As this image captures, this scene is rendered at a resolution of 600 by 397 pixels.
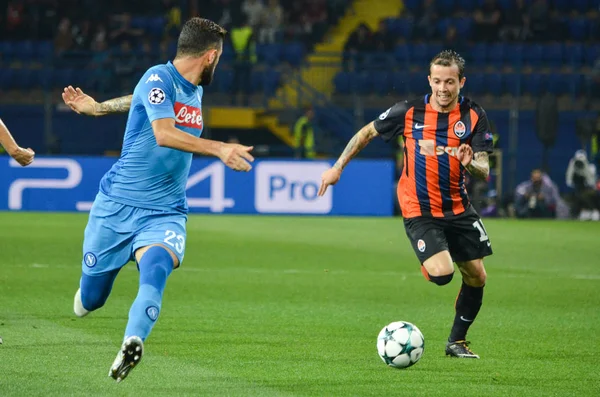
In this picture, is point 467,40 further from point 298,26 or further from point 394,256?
point 394,256

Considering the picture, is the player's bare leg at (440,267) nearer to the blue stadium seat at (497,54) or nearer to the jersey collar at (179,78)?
the jersey collar at (179,78)

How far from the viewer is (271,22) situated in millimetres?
27375

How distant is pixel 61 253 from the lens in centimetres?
1437

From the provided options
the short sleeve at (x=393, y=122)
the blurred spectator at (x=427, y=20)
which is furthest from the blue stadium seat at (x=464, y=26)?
the short sleeve at (x=393, y=122)

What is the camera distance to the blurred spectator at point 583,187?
898 inches

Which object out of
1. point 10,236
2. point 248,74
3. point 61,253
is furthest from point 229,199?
point 61,253

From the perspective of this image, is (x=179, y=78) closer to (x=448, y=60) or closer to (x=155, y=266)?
(x=155, y=266)

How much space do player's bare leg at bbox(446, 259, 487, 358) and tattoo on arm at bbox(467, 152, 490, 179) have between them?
0.67 meters

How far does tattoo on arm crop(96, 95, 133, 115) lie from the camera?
7.18 m

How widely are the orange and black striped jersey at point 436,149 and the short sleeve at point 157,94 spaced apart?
2.39m

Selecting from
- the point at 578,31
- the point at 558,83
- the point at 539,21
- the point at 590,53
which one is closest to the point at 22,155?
the point at 558,83

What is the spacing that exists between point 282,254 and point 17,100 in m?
12.7

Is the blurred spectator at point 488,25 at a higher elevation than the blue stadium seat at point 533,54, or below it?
Result: higher

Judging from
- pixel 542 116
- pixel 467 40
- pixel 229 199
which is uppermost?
pixel 467 40
